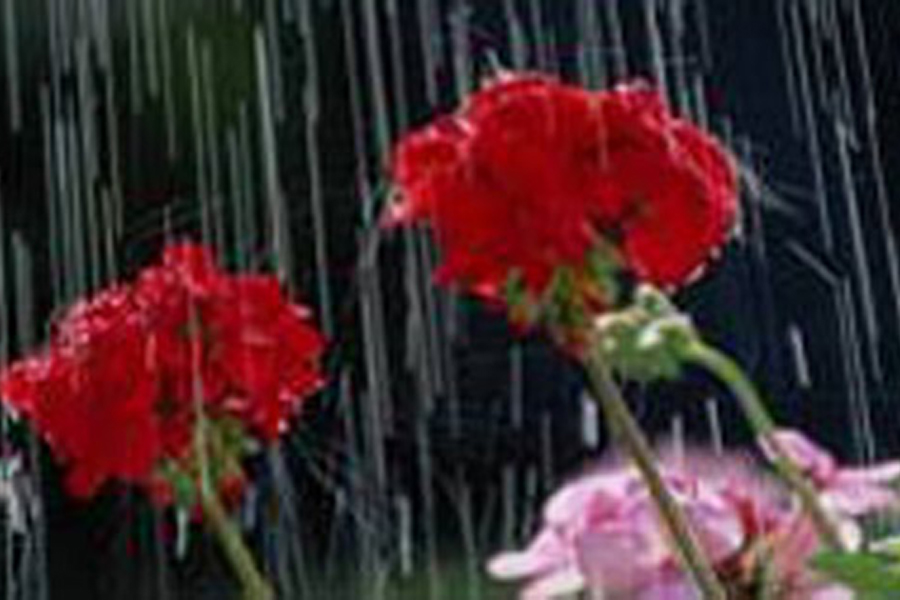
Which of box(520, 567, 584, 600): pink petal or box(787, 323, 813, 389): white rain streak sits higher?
box(787, 323, 813, 389): white rain streak

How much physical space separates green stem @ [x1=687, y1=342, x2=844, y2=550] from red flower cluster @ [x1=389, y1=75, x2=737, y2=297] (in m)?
0.11

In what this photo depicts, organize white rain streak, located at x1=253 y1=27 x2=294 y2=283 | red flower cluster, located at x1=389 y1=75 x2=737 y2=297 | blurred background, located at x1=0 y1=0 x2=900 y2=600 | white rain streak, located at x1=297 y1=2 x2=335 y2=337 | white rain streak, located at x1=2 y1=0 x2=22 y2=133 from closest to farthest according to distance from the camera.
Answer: red flower cluster, located at x1=389 y1=75 x2=737 y2=297
blurred background, located at x1=0 y1=0 x2=900 y2=600
white rain streak, located at x1=297 y1=2 x2=335 y2=337
white rain streak, located at x1=253 y1=27 x2=294 y2=283
white rain streak, located at x1=2 y1=0 x2=22 y2=133

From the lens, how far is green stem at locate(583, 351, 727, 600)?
167 cm

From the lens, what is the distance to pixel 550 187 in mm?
1790

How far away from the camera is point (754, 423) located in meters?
1.73

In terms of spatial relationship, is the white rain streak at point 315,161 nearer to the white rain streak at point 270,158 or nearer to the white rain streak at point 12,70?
the white rain streak at point 270,158

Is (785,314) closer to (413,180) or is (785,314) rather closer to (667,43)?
(667,43)

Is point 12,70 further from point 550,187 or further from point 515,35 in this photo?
point 550,187

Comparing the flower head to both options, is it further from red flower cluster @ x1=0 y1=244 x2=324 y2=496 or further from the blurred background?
the blurred background

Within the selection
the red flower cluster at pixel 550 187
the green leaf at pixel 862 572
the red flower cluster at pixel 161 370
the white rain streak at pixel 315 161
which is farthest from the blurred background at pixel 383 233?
the green leaf at pixel 862 572

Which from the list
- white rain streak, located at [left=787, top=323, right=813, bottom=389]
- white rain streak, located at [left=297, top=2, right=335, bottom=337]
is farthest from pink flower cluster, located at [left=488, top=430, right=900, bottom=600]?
white rain streak, located at [left=787, top=323, right=813, bottom=389]

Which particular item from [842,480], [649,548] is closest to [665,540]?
[649,548]

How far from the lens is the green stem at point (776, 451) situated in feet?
5.61

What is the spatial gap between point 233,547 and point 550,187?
13.7 inches
